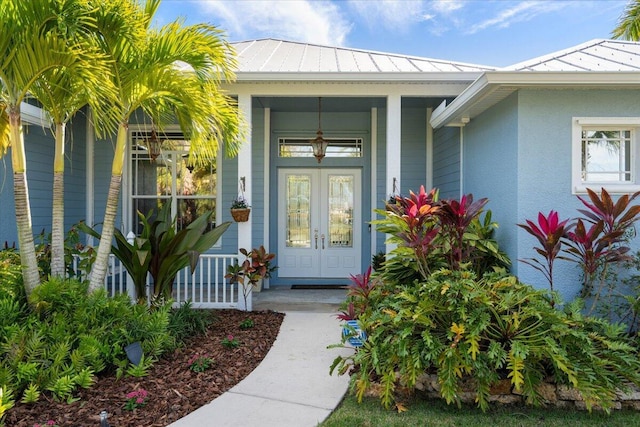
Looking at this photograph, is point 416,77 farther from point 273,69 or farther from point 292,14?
point 292,14

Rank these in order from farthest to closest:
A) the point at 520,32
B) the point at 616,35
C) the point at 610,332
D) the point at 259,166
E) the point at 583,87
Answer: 1. the point at 520,32
2. the point at 616,35
3. the point at 259,166
4. the point at 583,87
5. the point at 610,332

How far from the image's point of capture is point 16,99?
3777 mm

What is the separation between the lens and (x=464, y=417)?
9.81 ft

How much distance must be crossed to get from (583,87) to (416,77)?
6.34 ft

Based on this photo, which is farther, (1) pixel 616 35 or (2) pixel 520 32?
(2) pixel 520 32

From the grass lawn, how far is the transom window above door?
17.0 feet

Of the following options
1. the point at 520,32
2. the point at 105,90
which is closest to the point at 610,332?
the point at 105,90

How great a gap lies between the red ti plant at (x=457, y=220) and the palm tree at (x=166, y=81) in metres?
2.64

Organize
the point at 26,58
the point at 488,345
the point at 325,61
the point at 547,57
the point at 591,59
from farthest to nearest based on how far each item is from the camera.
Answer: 1. the point at 325,61
2. the point at 547,57
3. the point at 591,59
4. the point at 26,58
5. the point at 488,345

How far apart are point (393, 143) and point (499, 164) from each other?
145 cm

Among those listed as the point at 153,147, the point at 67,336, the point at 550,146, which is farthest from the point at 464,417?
the point at 153,147

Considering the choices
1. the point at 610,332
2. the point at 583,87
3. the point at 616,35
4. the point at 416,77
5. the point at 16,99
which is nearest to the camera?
the point at 610,332

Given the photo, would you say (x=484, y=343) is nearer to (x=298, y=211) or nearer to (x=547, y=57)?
(x=547, y=57)

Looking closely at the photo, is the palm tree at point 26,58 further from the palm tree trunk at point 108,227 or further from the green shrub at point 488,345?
the green shrub at point 488,345
